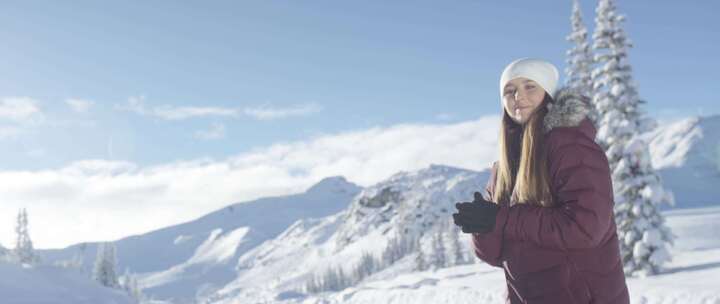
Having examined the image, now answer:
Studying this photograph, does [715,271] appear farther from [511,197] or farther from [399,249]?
[399,249]

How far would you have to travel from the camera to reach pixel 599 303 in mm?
3006

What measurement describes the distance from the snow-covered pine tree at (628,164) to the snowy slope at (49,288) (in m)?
25.9

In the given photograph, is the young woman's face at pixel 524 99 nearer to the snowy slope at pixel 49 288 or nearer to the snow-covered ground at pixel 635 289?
the snow-covered ground at pixel 635 289

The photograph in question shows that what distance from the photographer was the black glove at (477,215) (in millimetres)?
3005

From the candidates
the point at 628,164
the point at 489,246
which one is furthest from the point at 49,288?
the point at 489,246

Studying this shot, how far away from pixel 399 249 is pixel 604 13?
16422cm

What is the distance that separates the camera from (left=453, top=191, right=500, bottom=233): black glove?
301 centimetres

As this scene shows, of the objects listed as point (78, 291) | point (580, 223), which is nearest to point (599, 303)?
point (580, 223)

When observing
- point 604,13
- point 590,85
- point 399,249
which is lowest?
point 399,249

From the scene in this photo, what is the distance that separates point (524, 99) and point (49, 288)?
30.6 m

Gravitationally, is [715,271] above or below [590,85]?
below

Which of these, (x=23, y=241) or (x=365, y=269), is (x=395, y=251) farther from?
(x=23, y=241)

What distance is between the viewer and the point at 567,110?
3.12 meters

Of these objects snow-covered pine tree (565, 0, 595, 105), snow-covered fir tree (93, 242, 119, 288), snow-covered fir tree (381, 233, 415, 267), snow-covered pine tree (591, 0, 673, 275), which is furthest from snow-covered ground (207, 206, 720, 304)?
snow-covered fir tree (381, 233, 415, 267)
